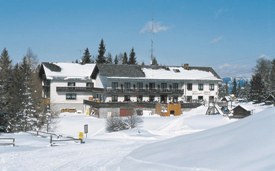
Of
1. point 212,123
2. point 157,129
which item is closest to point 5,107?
point 157,129

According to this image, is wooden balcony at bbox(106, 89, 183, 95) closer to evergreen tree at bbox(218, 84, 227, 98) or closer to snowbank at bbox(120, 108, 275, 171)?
snowbank at bbox(120, 108, 275, 171)

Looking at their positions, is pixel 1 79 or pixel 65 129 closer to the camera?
pixel 1 79

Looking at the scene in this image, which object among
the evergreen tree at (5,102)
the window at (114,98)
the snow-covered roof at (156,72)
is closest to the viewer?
the evergreen tree at (5,102)

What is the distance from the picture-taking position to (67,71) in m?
72.4

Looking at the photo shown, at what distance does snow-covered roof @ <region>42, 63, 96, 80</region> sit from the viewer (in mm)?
70125

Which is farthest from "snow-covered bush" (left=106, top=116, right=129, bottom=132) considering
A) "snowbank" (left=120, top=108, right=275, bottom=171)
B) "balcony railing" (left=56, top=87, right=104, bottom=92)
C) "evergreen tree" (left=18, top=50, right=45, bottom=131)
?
"snowbank" (left=120, top=108, right=275, bottom=171)

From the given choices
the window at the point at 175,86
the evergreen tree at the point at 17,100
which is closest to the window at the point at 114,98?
the window at the point at 175,86

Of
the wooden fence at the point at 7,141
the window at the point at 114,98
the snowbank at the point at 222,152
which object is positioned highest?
the window at the point at 114,98

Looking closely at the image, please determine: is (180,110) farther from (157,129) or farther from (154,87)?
(157,129)

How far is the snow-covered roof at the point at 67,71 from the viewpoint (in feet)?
230

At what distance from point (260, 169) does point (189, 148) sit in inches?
190

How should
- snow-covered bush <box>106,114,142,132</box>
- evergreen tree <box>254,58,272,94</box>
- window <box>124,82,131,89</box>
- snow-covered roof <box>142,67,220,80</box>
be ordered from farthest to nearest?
1. evergreen tree <box>254,58,272,94</box>
2. snow-covered roof <box>142,67,220,80</box>
3. window <box>124,82,131,89</box>
4. snow-covered bush <box>106,114,142,132</box>

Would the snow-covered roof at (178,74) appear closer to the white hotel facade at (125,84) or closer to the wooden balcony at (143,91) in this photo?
the white hotel facade at (125,84)

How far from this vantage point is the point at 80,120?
175 feet
